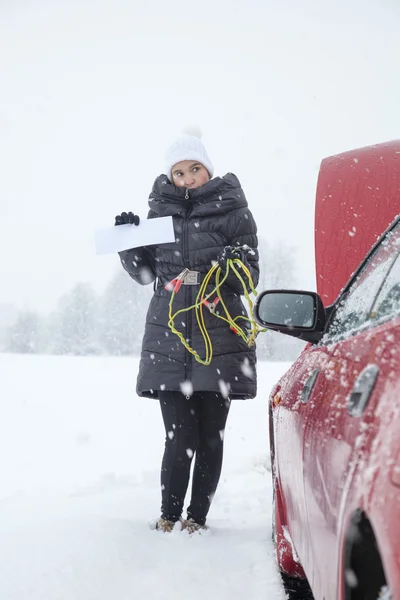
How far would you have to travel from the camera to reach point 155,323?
3162 millimetres

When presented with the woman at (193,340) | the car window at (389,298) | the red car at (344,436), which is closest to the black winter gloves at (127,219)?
the woman at (193,340)

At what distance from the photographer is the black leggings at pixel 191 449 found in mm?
3020

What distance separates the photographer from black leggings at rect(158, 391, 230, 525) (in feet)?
9.91

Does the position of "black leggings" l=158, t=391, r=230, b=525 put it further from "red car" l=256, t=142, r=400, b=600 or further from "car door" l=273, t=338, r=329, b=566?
"car door" l=273, t=338, r=329, b=566

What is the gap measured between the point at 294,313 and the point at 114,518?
2103 millimetres

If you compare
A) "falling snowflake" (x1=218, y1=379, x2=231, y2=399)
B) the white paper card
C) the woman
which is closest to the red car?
"falling snowflake" (x1=218, y1=379, x2=231, y2=399)

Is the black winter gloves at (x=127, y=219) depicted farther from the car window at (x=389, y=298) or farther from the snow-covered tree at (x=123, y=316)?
the snow-covered tree at (x=123, y=316)

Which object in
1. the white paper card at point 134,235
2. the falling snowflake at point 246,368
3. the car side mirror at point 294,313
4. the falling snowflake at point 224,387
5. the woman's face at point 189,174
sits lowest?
the falling snowflake at point 224,387

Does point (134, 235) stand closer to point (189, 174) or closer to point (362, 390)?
point (189, 174)

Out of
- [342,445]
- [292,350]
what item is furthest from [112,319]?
[342,445]

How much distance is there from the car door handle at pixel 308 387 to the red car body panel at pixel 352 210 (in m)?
2.83

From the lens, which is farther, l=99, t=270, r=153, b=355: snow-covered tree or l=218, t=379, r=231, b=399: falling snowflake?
l=99, t=270, r=153, b=355: snow-covered tree

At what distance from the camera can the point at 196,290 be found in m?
3.11

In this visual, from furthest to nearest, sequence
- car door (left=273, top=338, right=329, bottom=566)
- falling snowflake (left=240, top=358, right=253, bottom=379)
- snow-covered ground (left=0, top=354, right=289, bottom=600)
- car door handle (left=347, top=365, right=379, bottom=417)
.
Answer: falling snowflake (left=240, top=358, right=253, bottom=379)
snow-covered ground (left=0, top=354, right=289, bottom=600)
car door (left=273, top=338, right=329, bottom=566)
car door handle (left=347, top=365, right=379, bottom=417)
